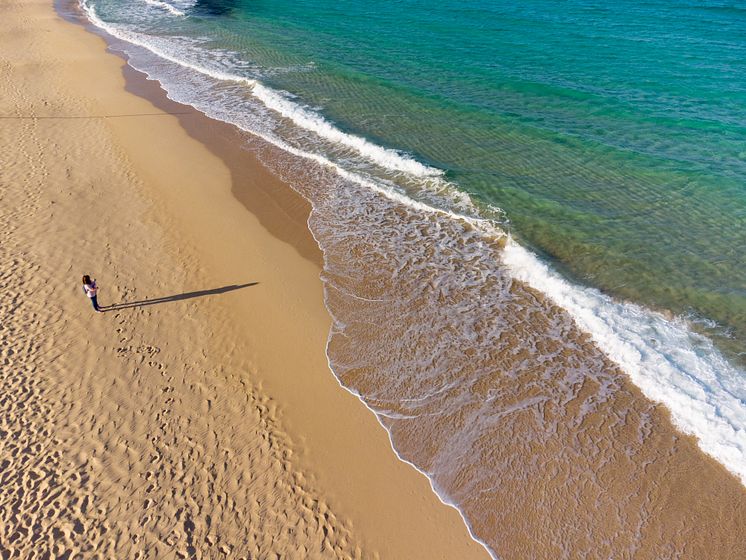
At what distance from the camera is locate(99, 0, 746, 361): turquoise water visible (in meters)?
11.8

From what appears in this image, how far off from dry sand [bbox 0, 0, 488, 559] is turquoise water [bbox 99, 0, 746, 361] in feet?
21.9

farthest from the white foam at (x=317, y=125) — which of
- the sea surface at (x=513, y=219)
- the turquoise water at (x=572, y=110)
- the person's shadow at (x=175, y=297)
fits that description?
the person's shadow at (x=175, y=297)

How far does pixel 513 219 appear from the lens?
1291cm

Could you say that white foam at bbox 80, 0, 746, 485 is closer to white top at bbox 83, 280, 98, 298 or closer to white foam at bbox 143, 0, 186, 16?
white top at bbox 83, 280, 98, 298

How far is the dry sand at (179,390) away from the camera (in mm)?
6535

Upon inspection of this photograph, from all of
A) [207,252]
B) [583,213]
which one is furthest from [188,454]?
[583,213]

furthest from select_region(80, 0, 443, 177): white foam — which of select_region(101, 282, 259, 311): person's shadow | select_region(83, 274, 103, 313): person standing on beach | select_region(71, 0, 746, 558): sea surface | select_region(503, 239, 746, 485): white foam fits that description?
select_region(83, 274, 103, 313): person standing on beach

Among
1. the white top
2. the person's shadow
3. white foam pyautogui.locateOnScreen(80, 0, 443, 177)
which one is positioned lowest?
the person's shadow

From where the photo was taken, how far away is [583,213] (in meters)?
13.1

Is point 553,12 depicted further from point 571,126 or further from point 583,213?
point 583,213

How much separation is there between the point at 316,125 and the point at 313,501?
14916mm

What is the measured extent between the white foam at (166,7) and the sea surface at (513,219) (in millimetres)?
10706

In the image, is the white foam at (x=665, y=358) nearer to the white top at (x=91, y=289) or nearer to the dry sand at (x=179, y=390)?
the dry sand at (x=179, y=390)

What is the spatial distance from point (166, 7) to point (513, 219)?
129ft
